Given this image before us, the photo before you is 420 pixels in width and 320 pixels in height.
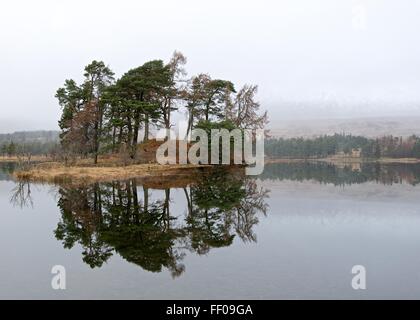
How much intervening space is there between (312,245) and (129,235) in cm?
532

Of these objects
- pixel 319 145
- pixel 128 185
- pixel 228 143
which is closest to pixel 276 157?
pixel 319 145

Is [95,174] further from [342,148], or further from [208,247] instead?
[342,148]

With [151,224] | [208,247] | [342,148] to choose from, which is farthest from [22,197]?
[342,148]

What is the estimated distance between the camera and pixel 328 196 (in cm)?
2128

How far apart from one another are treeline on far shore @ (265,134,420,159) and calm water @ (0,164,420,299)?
11323 centimetres

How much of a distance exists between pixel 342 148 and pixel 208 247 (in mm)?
136543

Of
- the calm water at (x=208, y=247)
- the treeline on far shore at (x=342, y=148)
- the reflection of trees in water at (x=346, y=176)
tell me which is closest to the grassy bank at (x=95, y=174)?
the calm water at (x=208, y=247)

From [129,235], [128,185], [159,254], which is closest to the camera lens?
[159,254]

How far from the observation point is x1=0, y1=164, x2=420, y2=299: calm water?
7.36m

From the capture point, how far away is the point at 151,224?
13383 millimetres

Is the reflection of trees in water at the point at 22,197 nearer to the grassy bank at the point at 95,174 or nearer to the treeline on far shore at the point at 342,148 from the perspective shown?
the grassy bank at the point at 95,174

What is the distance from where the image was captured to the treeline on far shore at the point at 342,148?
122 metres
